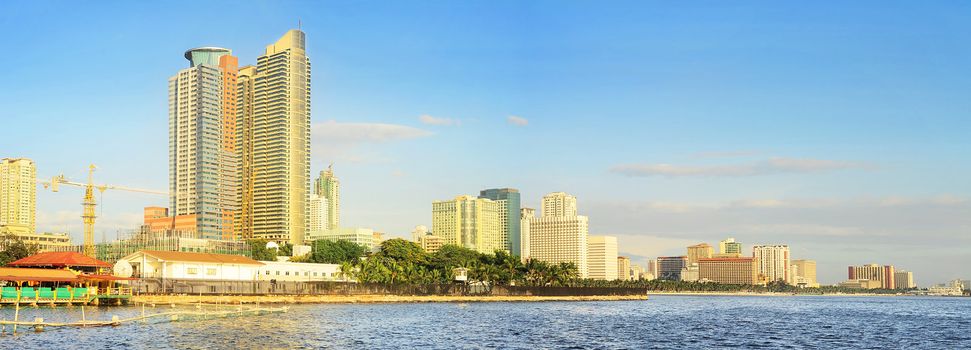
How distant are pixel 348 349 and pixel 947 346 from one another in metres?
59.5

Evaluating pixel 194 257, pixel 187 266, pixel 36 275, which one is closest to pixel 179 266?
pixel 187 266

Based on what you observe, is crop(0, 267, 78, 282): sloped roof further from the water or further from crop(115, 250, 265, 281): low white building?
crop(115, 250, 265, 281): low white building

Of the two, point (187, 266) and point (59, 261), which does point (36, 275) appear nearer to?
point (59, 261)

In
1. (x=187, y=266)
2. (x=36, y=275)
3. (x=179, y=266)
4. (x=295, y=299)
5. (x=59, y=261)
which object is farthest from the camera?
(x=295, y=299)

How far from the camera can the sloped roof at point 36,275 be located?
123450 mm

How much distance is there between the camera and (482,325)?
109 metres

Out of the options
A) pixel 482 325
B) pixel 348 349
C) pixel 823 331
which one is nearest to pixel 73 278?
pixel 482 325

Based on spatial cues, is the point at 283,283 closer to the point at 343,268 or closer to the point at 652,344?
the point at 343,268

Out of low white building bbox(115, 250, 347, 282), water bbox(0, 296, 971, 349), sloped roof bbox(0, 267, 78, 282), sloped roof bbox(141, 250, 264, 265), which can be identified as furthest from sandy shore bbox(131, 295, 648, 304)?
sloped roof bbox(141, 250, 264, 265)

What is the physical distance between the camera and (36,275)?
12750 cm

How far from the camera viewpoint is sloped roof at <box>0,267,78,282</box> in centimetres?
12345

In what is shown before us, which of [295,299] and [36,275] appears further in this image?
[295,299]

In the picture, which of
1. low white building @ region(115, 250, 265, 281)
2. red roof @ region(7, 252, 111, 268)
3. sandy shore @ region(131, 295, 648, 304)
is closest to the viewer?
red roof @ region(7, 252, 111, 268)

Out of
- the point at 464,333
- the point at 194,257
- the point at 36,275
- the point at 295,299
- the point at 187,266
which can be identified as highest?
the point at 194,257
